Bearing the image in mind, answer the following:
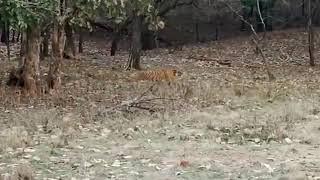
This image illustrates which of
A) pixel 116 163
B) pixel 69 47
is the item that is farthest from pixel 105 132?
pixel 69 47

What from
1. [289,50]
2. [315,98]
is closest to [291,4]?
[289,50]

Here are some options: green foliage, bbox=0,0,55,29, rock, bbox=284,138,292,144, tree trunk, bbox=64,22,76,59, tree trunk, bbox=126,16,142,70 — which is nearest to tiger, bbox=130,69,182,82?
tree trunk, bbox=126,16,142,70

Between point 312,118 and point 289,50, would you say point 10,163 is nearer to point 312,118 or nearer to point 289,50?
point 312,118

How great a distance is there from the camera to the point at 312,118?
12.8 m

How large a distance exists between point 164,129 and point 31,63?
500cm

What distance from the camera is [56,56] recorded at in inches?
623

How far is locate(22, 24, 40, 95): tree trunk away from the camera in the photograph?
1491 cm

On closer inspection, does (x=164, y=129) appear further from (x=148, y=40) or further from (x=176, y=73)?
(x=148, y=40)

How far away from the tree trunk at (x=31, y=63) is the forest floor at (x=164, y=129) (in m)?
0.39

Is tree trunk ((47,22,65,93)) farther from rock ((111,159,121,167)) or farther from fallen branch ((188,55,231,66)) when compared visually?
fallen branch ((188,55,231,66))

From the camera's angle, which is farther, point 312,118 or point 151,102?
point 151,102

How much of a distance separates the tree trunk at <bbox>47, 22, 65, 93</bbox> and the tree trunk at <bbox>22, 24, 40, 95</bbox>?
63 cm

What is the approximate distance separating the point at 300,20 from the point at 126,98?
30.7m

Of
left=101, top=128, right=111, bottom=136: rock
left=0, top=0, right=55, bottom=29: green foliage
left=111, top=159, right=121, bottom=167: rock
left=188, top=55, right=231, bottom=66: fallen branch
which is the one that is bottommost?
left=188, top=55, right=231, bottom=66: fallen branch
